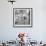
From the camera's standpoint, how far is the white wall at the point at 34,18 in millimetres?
5105

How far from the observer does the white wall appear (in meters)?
5.11

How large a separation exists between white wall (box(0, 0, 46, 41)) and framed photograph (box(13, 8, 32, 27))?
116 millimetres

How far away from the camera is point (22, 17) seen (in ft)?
16.9

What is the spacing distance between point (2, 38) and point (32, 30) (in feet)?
3.92

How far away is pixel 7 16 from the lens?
5129mm

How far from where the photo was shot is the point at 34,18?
5.12 metres

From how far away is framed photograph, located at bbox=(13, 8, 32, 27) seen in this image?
5121mm

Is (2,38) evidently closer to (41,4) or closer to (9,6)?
(9,6)

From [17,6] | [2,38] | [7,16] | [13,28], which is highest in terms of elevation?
[17,6]

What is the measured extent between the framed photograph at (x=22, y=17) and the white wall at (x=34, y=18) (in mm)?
116

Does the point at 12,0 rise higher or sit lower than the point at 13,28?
higher

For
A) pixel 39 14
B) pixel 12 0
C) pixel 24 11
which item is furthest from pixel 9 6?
pixel 39 14

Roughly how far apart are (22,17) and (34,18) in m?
0.46

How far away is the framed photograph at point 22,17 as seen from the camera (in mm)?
5121
